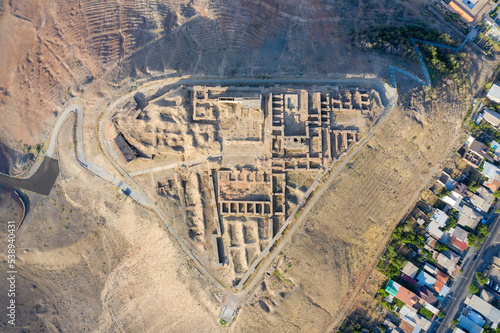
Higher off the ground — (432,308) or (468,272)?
A: (468,272)

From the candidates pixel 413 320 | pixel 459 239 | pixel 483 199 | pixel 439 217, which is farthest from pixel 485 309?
pixel 483 199

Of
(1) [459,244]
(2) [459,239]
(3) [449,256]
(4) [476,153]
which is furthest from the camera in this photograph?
(4) [476,153]

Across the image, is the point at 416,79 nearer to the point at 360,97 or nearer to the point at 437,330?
the point at 360,97

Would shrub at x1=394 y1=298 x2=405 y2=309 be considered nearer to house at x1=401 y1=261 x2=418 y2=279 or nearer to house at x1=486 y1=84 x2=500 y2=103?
house at x1=401 y1=261 x2=418 y2=279

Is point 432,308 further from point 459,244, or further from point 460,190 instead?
point 460,190

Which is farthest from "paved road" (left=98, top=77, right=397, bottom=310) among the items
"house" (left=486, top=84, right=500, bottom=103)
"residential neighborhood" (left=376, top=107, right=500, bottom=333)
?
"house" (left=486, top=84, right=500, bottom=103)

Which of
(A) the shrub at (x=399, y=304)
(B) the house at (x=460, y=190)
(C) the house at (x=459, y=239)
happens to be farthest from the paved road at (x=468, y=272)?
(B) the house at (x=460, y=190)

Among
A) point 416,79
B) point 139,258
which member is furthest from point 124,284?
point 416,79
